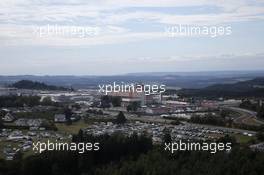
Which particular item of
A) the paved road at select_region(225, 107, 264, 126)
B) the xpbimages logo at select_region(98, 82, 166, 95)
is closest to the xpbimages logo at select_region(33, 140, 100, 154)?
the xpbimages logo at select_region(98, 82, 166, 95)

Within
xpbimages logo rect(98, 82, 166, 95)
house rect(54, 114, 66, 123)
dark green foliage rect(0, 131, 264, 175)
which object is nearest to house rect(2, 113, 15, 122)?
house rect(54, 114, 66, 123)

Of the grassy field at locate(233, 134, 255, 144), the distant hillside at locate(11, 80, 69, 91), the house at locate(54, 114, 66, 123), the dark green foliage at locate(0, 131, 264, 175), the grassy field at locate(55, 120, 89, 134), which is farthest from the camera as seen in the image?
the distant hillside at locate(11, 80, 69, 91)

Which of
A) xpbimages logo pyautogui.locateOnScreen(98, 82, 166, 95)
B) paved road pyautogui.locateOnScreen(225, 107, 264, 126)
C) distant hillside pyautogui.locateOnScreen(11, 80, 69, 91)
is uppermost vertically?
xpbimages logo pyautogui.locateOnScreen(98, 82, 166, 95)

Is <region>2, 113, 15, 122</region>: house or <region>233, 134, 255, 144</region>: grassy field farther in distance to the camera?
<region>2, 113, 15, 122</region>: house

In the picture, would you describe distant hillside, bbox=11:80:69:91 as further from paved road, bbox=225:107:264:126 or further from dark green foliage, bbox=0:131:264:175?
dark green foliage, bbox=0:131:264:175

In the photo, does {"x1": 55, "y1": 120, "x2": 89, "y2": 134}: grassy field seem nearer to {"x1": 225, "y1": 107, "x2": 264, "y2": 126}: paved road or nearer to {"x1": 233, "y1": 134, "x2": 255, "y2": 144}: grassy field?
{"x1": 233, "y1": 134, "x2": 255, "y2": 144}: grassy field

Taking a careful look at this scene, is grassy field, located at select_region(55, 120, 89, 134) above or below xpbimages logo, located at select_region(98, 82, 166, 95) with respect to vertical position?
below

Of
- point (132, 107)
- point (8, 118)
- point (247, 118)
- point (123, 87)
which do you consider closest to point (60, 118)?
point (8, 118)

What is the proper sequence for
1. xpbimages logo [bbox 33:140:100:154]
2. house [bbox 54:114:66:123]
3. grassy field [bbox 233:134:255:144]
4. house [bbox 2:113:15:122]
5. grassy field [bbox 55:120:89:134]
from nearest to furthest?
xpbimages logo [bbox 33:140:100:154] → grassy field [bbox 233:134:255:144] → grassy field [bbox 55:120:89:134] → house [bbox 2:113:15:122] → house [bbox 54:114:66:123]

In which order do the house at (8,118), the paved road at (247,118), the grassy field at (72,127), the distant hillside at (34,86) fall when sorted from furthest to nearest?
1. the distant hillside at (34,86)
2. the house at (8,118)
3. the paved road at (247,118)
4. the grassy field at (72,127)

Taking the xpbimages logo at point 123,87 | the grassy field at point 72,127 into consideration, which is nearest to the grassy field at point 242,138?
the xpbimages logo at point 123,87

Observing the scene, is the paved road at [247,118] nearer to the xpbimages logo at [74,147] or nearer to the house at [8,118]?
the xpbimages logo at [74,147]

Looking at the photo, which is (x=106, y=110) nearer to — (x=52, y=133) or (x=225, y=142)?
(x=52, y=133)
